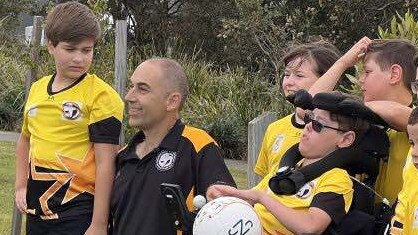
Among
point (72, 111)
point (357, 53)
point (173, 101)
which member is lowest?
point (72, 111)

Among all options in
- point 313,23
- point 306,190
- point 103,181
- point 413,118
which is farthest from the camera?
point 313,23

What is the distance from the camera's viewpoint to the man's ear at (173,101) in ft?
13.1

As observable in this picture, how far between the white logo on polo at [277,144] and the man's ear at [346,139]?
0.70m

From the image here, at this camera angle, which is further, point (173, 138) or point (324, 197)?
point (173, 138)

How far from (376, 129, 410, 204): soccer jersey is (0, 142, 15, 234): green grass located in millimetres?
5227

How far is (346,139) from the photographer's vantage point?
143 inches

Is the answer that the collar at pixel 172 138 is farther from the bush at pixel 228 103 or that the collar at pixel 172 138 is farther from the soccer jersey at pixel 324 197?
the bush at pixel 228 103

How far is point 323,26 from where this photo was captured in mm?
17391

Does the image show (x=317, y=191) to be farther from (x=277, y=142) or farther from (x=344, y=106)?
(x=277, y=142)

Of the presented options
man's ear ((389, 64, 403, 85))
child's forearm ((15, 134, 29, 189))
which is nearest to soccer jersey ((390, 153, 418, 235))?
man's ear ((389, 64, 403, 85))

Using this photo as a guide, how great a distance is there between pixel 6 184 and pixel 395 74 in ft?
25.8

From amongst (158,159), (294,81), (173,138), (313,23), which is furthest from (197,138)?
(313,23)

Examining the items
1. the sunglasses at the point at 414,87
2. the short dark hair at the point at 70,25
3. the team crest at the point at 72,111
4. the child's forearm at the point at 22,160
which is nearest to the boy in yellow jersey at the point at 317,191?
the sunglasses at the point at 414,87

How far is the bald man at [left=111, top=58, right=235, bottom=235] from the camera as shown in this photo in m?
3.87
